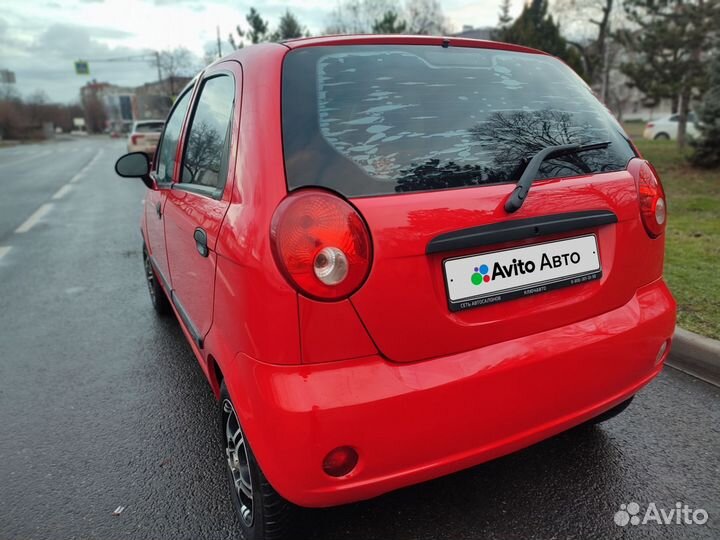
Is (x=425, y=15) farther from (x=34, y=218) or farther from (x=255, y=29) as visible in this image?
(x=34, y=218)

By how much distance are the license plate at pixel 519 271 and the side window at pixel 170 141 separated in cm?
196

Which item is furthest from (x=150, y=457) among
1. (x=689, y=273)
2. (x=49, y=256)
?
(x=49, y=256)

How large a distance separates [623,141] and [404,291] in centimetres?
123

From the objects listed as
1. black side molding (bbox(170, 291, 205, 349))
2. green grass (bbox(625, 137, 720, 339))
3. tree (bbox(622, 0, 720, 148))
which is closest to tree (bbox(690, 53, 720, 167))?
green grass (bbox(625, 137, 720, 339))

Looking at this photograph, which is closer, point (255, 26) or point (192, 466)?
point (192, 466)

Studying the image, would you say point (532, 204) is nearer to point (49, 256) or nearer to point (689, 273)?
point (689, 273)

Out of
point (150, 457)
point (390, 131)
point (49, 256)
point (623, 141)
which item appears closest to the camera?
point (390, 131)

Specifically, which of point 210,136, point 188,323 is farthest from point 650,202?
point 188,323

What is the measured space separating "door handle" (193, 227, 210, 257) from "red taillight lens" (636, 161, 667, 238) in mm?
1569

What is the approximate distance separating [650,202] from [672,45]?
563 inches

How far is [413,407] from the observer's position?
1525 millimetres

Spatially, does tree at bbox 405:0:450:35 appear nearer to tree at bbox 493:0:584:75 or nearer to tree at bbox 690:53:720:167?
tree at bbox 493:0:584:75

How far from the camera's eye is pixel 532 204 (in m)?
1.72

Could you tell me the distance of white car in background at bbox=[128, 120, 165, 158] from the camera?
2062 cm
